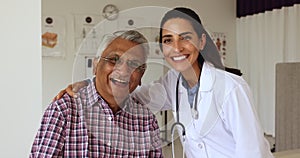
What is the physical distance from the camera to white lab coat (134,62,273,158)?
738 millimetres

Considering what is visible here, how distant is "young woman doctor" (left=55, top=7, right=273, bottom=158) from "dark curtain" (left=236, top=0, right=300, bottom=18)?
2.48 metres

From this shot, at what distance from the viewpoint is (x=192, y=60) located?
27.8 inches

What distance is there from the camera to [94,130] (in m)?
0.69

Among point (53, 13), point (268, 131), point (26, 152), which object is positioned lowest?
point (268, 131)

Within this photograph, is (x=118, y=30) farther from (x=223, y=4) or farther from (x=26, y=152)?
(x=223, y=4)

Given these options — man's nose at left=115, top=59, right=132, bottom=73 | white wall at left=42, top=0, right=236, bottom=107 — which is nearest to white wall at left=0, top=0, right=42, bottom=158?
man's nose at left=115, top=59, right=132, bottom=73

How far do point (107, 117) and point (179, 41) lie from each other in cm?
22

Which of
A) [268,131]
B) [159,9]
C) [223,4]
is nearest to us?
[159,9]

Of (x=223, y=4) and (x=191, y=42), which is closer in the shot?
(x=191, y=42)

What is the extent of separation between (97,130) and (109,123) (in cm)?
3

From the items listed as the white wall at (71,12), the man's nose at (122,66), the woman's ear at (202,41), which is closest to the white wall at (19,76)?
the man's nose at (122,66)

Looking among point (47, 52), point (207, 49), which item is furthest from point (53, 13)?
point (207, 49)

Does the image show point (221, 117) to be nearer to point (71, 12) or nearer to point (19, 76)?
point (19, 76)

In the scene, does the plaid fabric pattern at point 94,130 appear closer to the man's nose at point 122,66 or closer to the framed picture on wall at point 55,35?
the man's nose at point 122,66
